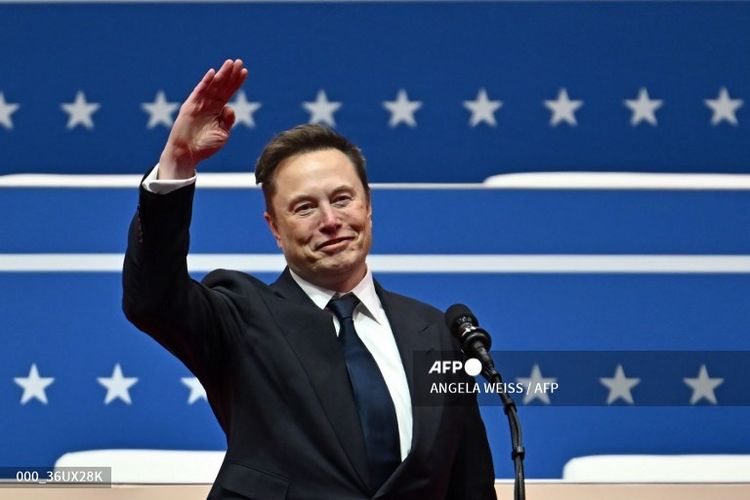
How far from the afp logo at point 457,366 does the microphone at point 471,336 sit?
3.4 inches

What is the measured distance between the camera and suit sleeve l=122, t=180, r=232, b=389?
1.94 meters

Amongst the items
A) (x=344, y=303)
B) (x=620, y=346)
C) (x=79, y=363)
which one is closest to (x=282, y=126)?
(x=79, y=363)

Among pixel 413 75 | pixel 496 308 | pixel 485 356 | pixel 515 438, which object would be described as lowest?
pixel 515 438

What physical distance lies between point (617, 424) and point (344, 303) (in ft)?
3.91

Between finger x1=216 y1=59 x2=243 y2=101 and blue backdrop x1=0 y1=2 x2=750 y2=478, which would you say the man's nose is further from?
blue backdrop x1=0 y1=2 x2=750 y2=478

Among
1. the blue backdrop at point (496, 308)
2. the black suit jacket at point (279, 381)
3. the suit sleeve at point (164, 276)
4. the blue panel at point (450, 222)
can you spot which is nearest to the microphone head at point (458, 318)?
the black suit jacket at point (279, 381)

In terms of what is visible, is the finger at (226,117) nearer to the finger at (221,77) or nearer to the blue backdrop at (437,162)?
the finger at (221,77)

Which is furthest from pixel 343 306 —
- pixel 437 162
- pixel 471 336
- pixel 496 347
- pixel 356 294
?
pixel 437 162

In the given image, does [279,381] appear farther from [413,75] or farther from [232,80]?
[413,75]

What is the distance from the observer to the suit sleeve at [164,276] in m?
1.94

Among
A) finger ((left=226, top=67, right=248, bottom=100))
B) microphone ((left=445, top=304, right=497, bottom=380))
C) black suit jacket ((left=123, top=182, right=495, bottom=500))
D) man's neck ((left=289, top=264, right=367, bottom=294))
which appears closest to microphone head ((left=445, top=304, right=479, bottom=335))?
microphone ((left=445, top=304, right=497, bottom=380))

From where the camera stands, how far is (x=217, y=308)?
6.85ft

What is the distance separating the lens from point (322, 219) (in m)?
2.16

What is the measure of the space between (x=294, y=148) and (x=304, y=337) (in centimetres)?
33
